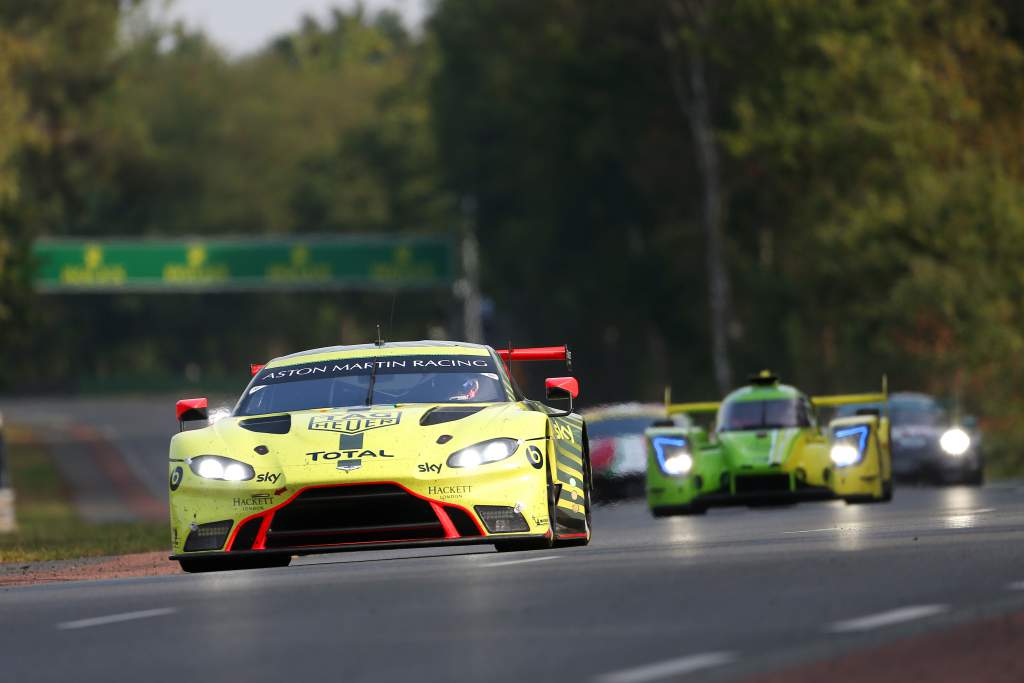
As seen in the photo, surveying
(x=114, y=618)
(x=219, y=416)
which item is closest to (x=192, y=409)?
(x=219, y=416)

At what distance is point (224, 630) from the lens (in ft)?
38.2

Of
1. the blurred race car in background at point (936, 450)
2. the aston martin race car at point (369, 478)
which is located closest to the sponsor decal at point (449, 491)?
the aston martin race car at point (369, 478)

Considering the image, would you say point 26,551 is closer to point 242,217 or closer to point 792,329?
point 792,329

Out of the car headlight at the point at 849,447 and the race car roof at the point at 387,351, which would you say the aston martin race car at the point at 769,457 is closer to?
the car headlight at the point at 849,447

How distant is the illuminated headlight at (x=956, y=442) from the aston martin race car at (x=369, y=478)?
18941mm

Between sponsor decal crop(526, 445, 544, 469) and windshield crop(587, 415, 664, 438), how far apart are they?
18098mm

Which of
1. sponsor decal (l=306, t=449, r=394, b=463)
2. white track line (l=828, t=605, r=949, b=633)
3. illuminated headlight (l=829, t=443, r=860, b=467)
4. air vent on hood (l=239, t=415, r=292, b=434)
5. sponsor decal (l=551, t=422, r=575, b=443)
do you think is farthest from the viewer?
illuminated headlight (l=829, t=443, r=860, b=467)

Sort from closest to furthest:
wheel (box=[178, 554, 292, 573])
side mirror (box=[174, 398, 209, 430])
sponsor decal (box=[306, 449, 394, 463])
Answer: sponsor decal (box=[306, 449, 394, 463]), wheel (box=[178, 554, 292, 573]), side mirror (box=[174, 398, 209, 430])

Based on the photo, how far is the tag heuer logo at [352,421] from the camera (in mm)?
14945

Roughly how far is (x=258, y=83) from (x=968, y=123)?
87686 mm

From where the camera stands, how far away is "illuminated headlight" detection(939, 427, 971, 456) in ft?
112

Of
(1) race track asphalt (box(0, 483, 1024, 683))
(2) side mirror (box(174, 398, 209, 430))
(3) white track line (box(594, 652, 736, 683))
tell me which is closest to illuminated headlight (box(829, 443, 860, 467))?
(1) race track asphalt (box(0, 483, 1024, 683))

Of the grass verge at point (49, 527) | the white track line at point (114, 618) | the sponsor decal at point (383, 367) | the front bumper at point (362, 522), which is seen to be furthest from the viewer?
the grass verge at point (49, 527)

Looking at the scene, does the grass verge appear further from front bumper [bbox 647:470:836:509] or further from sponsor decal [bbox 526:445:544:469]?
sponsor decal [bbox 526:445:544:469]
